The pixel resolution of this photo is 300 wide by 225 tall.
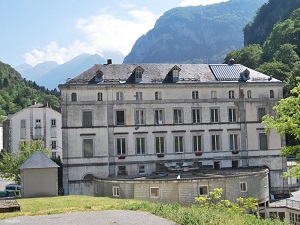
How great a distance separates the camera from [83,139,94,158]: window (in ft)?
136

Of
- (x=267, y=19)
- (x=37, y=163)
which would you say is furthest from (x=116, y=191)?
(x=267, y=19)

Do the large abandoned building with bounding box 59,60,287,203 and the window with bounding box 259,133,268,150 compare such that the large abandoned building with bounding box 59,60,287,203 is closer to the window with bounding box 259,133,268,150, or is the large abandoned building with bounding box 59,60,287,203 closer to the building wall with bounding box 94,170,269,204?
the window with bounding box 259,133,268,150

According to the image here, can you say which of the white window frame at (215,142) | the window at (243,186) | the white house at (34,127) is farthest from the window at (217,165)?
the white house at (34,127)

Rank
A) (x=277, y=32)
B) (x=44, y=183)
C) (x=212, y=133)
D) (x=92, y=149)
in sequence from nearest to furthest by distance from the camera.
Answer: (x=44, y=183) → (x=92, y=149) → (x=212, y=133) → (x=277, y=32)

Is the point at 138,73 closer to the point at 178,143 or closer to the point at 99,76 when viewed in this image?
the point at 99,76

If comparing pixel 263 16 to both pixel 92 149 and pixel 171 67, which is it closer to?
pixel 171 67

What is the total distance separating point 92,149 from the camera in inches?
1635

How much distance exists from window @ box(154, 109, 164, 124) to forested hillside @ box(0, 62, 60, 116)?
85116 mm

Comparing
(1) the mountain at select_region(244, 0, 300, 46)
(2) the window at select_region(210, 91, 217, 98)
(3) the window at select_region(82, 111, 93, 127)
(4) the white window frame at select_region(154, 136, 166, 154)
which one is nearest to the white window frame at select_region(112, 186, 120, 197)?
(3) the window at select_region(82, 111, 93, 127)

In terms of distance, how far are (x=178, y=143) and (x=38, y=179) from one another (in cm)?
1698

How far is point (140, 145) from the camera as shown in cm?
4266

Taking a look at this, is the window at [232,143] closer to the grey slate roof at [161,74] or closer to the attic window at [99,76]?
the grey slate roof at [161,74]

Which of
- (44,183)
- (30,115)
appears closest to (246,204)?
(44,183)

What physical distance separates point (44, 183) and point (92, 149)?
10.7 metres
